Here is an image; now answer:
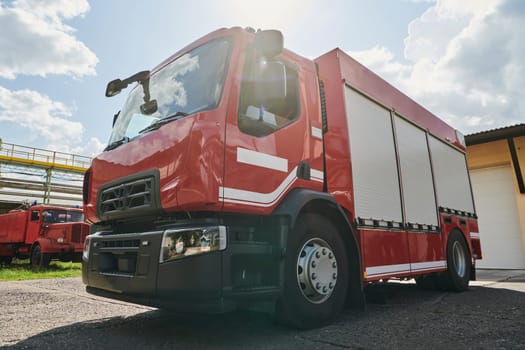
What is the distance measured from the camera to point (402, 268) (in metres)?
4.64

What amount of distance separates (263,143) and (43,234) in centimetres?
1181

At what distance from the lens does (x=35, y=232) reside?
12547mm

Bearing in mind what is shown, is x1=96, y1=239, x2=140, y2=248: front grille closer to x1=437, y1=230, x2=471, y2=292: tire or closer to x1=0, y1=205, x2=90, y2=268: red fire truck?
x1=437, y1=230, x2=471, y2=292: tire

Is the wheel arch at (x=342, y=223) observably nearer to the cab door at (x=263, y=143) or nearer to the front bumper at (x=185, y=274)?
the cab door at (x=263, y=143)

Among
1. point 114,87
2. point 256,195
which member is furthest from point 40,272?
point 256,195

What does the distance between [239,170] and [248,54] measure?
3.63 ft

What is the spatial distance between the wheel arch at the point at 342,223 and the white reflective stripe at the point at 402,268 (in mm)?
192

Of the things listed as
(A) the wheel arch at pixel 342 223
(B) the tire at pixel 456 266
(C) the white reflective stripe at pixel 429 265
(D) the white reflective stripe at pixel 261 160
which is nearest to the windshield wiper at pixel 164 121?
(D) the white reflective stripe at pixel 261 160

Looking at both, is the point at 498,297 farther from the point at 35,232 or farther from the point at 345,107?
the point at 35,232

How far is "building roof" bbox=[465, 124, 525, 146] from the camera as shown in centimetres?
1114

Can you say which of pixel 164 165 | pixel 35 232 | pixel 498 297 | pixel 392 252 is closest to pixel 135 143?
pixel 164 165

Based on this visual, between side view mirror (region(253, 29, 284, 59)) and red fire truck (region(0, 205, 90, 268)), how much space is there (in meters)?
10.6

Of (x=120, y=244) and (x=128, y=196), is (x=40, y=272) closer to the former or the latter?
(x=120, y=244)

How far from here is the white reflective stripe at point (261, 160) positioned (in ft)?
9.86
